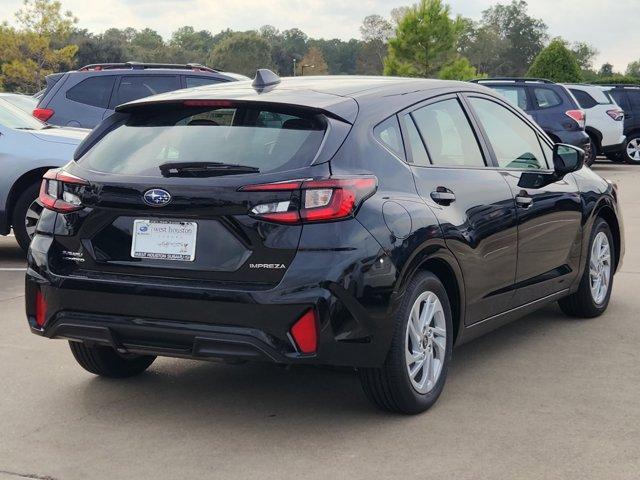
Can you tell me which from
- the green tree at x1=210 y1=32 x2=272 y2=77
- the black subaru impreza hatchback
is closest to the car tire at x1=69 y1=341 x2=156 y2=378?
the black subaru impreza hatchback

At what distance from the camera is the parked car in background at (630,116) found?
79.7 feet

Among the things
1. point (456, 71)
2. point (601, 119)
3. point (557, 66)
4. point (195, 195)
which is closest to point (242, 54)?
point (456, 71)

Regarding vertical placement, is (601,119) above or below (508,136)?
below

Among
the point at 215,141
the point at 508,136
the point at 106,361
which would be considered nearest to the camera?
the point at 215,141

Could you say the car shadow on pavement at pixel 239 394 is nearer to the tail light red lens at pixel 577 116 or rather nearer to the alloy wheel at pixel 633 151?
the tail light red lens at pixel 577 116

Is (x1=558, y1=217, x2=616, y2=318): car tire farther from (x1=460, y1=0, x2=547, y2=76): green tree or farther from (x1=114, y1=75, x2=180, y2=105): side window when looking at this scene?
(x1=460, y1=0, x2=547, y2=76): green tree

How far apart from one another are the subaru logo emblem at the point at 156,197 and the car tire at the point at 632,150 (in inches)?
854

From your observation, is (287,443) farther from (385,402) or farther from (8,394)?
(8,394)

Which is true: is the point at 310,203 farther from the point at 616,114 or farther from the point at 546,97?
the point at 616,114

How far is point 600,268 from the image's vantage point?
275 inches

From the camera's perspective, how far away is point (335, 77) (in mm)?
5652

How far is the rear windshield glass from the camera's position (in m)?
4.48

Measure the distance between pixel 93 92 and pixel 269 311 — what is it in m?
10.3

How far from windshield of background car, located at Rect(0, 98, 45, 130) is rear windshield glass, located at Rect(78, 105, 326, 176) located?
207 inches
